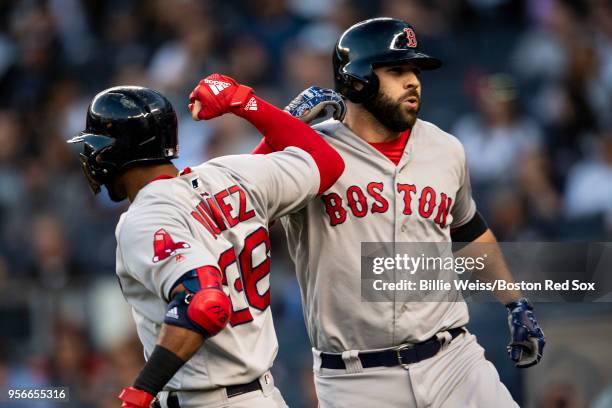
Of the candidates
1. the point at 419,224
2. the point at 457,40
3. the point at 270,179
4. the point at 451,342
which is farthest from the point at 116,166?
the point at 457,40

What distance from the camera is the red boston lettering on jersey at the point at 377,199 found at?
4426mm

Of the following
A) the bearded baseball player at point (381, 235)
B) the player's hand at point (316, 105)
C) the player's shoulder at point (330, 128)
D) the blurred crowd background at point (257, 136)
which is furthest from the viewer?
the blurred crowd background at point (257, 136)

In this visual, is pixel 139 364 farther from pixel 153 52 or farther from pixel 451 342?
pixel 153 52

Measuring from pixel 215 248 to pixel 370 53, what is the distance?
1226 millimetres

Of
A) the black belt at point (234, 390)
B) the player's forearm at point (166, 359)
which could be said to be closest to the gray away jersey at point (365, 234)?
the black belt at point (234, 390)

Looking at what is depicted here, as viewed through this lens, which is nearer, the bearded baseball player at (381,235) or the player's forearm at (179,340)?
the player's forearm at (179,340)

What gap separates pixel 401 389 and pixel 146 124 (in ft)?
4.85

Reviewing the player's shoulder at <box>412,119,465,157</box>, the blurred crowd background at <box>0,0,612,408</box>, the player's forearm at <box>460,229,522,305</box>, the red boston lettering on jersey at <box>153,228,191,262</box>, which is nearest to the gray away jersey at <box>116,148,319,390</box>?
the red boston lettering on jersey at <box>153,228,191,262</box>

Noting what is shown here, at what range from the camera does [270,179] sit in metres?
3.98

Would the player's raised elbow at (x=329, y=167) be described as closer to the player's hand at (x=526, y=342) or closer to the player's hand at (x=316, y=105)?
the player's hand at (x=316, y=105)

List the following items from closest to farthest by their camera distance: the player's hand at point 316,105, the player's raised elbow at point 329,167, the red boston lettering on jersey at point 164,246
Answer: the red boston lettering on jersey at point 164,246 < the player's raised elbow at point 329,167 < the player's hand at point 316,105

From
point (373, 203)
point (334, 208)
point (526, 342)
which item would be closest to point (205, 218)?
point (334, 208)

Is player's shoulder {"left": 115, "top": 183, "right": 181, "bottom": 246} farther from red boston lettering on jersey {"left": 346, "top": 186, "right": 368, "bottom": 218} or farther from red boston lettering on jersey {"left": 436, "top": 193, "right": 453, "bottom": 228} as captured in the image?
red boston lettering on jersey {"left": 436, "top": 193, "right": 453, "bottom": 228}

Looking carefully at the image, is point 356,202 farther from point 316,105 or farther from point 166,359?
point 166,359
